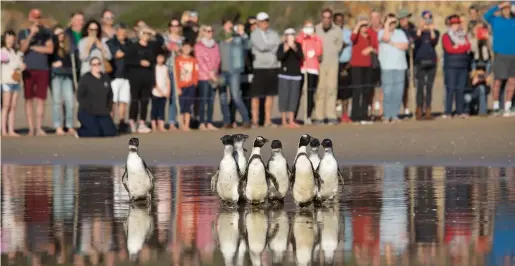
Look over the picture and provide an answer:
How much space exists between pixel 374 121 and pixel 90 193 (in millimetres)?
10710

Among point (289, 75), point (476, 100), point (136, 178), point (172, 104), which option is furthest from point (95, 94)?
point (136, 178)

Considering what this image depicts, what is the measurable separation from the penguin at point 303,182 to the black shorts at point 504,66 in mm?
12509

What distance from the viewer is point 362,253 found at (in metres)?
11.5

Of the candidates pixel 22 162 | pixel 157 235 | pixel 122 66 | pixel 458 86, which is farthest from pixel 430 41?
pixel 157 235

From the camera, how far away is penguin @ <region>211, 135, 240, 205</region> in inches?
592

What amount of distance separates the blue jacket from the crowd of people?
18 millimetres

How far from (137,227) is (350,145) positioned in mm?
9766

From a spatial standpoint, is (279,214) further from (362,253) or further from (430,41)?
(430,41)

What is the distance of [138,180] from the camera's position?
51.2ft

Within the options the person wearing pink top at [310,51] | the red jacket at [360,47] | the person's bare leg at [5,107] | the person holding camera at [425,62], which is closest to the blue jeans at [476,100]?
the person holding camera at [425,62]

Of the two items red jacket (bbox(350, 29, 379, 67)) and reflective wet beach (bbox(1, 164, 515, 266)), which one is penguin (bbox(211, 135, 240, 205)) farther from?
red jacket (bbox(350, 29, 379, 67))

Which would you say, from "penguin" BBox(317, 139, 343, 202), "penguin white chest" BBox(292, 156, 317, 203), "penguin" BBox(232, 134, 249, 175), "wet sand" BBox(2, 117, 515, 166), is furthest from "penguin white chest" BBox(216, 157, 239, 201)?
"wet sand" BBox(2, 117, 515, 166)

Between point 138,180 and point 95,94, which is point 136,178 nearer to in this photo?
point 138,180

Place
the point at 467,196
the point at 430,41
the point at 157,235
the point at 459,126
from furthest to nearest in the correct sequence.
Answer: the point at 430,41 < the point at 459,126 < the point at 467,196 < the point at 157,235
